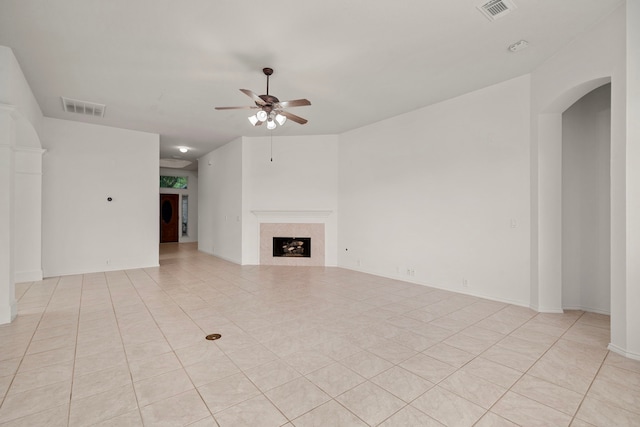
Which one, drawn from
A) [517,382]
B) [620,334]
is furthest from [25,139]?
[620,334]

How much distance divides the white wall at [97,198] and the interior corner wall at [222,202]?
1730mm

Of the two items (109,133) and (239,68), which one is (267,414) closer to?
(239,68)

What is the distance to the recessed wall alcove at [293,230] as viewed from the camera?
7.15 m

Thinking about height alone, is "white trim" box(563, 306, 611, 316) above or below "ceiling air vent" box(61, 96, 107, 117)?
below

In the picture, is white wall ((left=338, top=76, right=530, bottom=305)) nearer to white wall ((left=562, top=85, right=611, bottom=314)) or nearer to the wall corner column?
white wall ((left=562, top=85, right=611, bottom=314))

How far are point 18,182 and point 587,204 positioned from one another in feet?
30.7

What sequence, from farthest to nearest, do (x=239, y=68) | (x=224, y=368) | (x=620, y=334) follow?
→ (x=239, y=68) → (x=620, y=334) → (x=224, y=368)

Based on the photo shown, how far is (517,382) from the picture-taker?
89.3 inches

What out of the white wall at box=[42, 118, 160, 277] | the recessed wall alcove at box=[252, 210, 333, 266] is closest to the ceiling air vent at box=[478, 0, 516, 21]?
the recessed wall alcove at box=[252, 210, 333, 266]

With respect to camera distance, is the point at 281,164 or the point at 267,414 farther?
the point at 281,164

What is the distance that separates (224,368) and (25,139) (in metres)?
5.67

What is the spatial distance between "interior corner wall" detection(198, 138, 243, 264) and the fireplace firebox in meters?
0.92

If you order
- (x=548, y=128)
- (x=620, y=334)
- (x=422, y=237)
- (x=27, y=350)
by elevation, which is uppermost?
(x=548, y=128)

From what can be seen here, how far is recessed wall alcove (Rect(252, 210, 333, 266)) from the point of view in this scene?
7.15m
